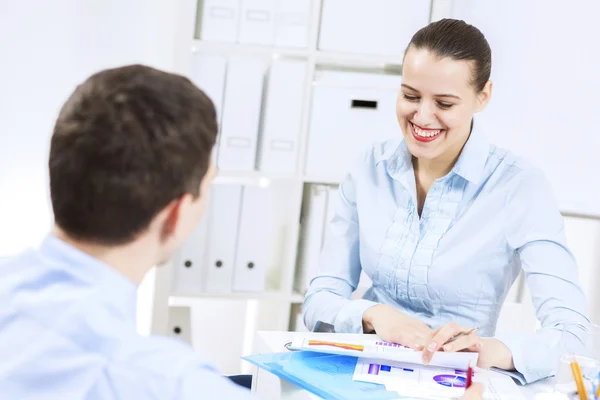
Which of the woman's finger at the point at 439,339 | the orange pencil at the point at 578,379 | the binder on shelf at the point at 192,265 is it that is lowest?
the binder on shelf at the point at 192,265

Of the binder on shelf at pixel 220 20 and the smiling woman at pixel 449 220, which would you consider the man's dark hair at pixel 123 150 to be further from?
the binder on shelf at pixel 220 20

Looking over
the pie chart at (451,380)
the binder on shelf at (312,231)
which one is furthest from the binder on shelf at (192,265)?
the pie chart at (451,380)

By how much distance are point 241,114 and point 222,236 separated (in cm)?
40

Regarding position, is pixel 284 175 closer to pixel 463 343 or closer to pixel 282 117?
pixel 282 117

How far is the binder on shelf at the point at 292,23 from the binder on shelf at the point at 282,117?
0.07 metres

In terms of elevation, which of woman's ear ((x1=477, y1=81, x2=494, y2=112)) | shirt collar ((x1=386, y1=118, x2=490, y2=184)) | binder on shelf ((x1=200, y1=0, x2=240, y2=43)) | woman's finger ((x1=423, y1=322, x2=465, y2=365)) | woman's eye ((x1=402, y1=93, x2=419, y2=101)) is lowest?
woman's finger ((x1=423, y1=322, x2=465, y2=365))

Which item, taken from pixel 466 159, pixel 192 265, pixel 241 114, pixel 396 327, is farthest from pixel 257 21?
pixel 396 327

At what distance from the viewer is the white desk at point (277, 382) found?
1.30m

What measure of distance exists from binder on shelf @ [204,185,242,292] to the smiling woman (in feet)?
2.92

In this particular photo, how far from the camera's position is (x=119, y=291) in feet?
2.78

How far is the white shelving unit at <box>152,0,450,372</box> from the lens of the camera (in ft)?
8.57

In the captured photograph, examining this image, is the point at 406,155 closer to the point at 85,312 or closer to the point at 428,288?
the point at 428,288

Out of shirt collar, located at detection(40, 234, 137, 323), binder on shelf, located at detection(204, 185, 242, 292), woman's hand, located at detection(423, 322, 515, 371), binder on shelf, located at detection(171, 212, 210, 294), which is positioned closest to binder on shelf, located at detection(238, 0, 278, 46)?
binder on shelf, located at detection(204, 185, 242, 292)

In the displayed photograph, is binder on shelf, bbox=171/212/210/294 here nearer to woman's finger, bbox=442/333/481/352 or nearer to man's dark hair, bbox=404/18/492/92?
man's dark hair, bbox=404/18/492/92
